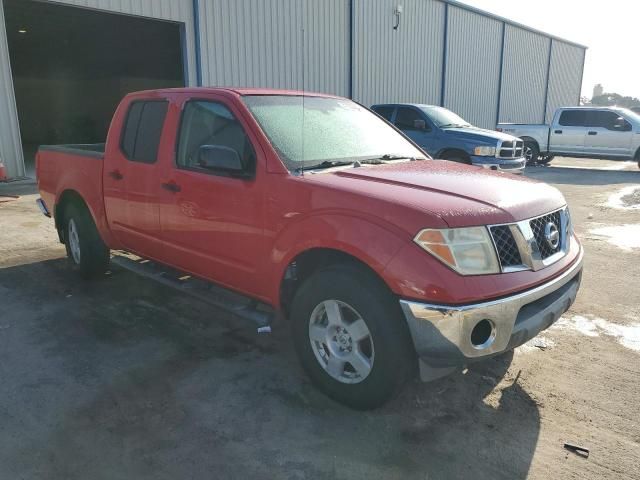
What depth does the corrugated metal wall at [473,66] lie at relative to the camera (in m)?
Answer: 22.2

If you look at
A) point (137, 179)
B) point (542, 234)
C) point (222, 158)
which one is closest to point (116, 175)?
point (137, 179)

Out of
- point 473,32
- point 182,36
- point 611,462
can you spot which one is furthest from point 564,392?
point 473,32

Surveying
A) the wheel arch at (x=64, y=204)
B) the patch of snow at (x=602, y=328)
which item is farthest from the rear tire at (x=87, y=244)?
the patch of snow at (x=602, y=328)

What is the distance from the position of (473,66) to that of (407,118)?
1394 cm

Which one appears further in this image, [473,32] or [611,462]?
[473,32]

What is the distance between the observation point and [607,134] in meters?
16.2

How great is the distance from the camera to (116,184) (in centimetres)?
458

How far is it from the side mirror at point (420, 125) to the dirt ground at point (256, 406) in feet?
23.1

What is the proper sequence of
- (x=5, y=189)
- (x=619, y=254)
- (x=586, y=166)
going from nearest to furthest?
1. (x=619, y=254)
2. (x=5, y=189)
3. (x=586, y=166)

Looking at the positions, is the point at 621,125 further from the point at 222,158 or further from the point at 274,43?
the point at 222,158

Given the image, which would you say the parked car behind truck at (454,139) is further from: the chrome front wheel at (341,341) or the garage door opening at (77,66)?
the garage door opening at (77,66)

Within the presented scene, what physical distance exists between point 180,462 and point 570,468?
197 centimetres

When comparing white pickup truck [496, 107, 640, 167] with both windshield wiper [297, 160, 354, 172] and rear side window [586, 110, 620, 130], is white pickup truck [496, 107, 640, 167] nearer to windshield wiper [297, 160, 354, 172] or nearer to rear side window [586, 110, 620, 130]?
rear side window [586, 110, 620, 130]

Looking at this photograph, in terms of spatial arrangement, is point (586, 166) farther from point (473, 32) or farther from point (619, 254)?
point (619, 254)
